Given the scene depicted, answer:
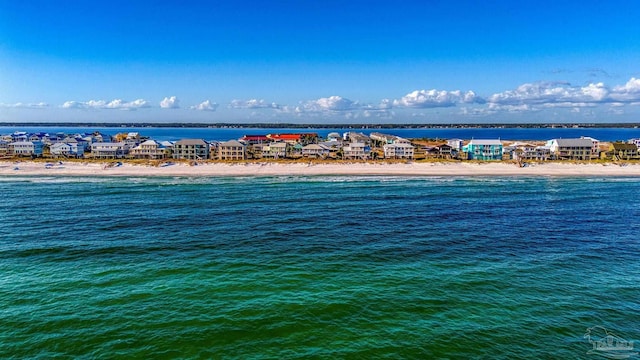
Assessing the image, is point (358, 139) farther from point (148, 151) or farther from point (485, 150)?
point (148, 151)

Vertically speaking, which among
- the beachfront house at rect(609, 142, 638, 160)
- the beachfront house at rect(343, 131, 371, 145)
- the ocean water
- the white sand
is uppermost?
the beachfront house at rect(343, 131, 371, 145)

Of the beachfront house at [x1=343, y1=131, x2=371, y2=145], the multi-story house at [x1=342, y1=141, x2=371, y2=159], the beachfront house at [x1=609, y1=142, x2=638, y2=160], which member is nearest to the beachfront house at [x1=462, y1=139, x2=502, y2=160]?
the multi-story house at [x1=342, y1=141, x2=371, y2=159]

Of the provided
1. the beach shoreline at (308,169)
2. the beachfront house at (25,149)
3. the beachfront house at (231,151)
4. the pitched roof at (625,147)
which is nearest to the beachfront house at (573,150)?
the pitched roof at (625,147)

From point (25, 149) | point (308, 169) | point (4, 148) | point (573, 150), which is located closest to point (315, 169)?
point (308, 169)

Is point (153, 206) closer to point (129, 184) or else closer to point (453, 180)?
point (129, 184)

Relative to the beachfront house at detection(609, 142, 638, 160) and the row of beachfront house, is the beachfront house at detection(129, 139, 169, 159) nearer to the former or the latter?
the row of beachfront house

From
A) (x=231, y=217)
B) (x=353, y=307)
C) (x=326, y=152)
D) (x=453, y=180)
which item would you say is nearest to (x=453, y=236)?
(x=353, y=307)
